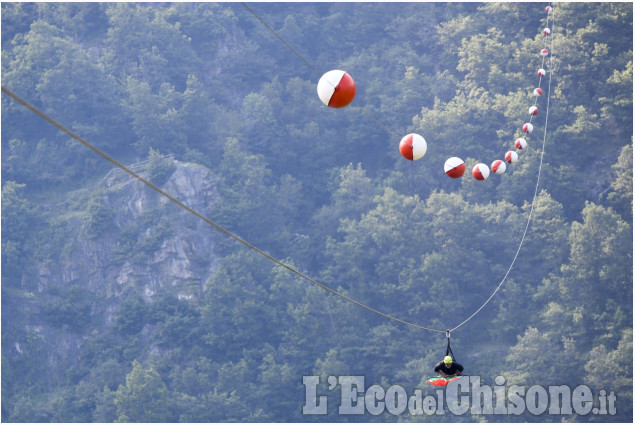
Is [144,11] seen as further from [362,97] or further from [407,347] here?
[407,347]

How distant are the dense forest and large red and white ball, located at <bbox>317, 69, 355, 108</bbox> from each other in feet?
108

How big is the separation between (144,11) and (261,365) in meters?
25.1

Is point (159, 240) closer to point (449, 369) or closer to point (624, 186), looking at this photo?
point (624, 186)

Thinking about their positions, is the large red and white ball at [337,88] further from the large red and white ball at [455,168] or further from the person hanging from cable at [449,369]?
the large red and white ball at [455,168]

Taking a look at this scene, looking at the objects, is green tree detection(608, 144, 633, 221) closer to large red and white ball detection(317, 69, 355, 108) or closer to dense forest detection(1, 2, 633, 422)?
Result: dense forest detection(1, 2, 633, 422)

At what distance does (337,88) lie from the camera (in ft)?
48.6

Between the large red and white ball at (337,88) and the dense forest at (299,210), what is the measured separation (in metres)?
33.0

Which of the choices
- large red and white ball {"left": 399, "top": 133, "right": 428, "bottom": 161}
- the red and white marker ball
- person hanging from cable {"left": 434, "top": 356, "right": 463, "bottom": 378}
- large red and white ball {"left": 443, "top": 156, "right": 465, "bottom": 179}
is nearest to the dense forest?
the red and white marker ball

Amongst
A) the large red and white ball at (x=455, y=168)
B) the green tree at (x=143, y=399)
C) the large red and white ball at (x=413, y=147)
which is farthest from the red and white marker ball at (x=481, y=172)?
the green tree at (x=143, y=399)

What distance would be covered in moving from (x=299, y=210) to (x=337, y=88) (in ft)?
159

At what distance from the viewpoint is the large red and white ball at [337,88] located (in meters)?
14.8

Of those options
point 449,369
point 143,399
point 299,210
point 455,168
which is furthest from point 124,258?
point 449,369

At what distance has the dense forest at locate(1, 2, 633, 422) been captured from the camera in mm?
51156

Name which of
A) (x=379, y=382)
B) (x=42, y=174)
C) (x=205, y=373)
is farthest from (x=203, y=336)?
(x=42, y=174)
